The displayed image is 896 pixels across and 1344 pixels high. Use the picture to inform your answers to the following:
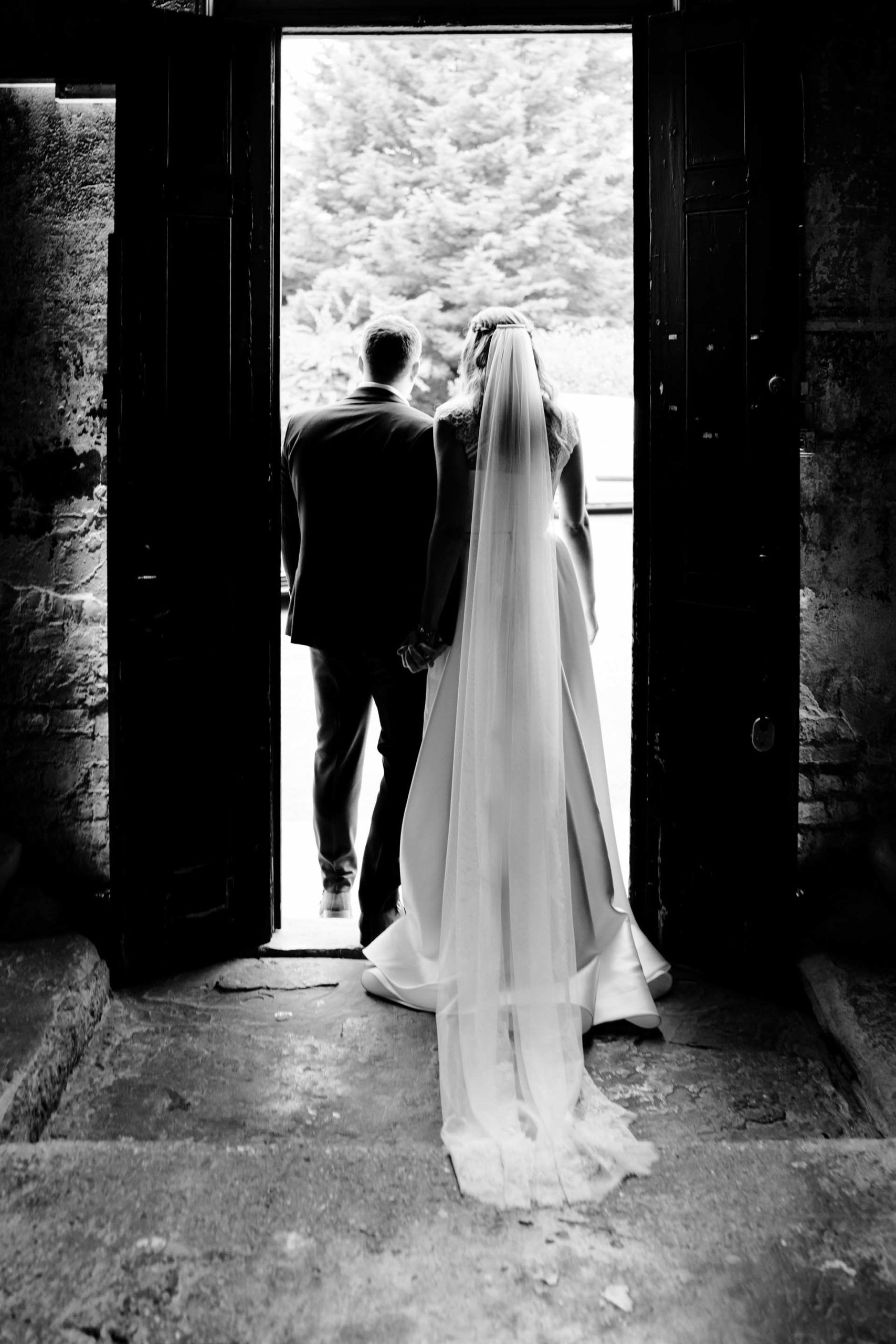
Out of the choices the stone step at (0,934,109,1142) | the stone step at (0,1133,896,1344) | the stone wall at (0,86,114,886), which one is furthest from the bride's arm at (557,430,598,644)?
the stone step at (0,934,109,1142)

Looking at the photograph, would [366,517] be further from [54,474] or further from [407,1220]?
[407,1220]

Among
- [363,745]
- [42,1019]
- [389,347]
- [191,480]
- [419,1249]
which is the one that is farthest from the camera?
[363,745]

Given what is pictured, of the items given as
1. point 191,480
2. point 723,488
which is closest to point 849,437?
point 723,488

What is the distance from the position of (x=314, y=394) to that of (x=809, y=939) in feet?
35.1

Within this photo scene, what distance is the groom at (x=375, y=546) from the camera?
10.9 feet

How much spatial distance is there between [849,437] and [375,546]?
1433mm

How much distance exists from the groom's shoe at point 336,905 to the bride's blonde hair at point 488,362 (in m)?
1.76

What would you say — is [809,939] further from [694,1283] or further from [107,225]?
[107,225]

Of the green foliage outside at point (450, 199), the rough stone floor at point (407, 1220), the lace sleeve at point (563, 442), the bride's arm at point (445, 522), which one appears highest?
the green foliage outside at point (450, 199)

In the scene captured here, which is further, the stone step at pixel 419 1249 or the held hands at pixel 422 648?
the held hands at pixel 422 648

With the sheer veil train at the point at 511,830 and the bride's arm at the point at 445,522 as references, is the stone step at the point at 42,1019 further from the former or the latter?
the bride's arm at the point at 445,522

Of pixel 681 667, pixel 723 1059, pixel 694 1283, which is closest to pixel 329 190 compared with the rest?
pixel 681 667

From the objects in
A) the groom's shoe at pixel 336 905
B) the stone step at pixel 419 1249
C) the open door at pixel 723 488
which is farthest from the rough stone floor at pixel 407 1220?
the groom's shoe at pixel 336 905

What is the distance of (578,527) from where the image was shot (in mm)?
3135
